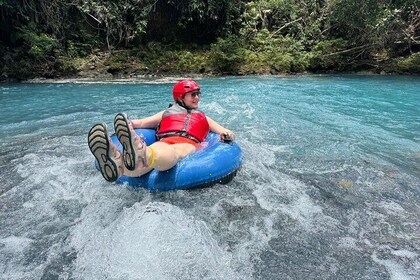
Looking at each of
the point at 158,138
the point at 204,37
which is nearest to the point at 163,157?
the point at 158,138

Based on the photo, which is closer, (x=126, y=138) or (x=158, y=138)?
(x=126, y=138)

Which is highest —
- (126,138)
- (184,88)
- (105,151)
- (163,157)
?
(184,88)

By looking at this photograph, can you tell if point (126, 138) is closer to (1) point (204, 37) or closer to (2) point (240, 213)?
(2) point (240, 213)

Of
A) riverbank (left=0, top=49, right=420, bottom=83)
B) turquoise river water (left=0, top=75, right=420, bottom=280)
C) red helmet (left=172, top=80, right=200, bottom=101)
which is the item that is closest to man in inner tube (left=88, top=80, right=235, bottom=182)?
red helmet (left=172, top=80, right=200, bottom=101)

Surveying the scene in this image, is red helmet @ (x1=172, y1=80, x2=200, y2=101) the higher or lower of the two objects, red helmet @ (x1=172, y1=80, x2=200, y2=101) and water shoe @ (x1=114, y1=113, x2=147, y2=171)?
the higher

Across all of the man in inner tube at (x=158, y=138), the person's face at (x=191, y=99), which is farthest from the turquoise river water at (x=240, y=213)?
the person's face at (x=191, y=99)

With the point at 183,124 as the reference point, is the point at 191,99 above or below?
above

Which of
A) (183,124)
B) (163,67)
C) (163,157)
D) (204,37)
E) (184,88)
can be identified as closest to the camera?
(163,157)

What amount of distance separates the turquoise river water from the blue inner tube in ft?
0.32

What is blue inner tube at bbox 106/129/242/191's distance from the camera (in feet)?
11.6

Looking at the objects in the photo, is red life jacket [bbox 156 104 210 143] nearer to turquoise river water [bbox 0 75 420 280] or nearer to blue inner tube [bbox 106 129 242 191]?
blue inner tube [bbox 106 129 242 191]

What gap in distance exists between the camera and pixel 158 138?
4254 millimetres

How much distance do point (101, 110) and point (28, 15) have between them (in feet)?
28.0

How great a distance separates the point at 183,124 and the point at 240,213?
1.21 m
